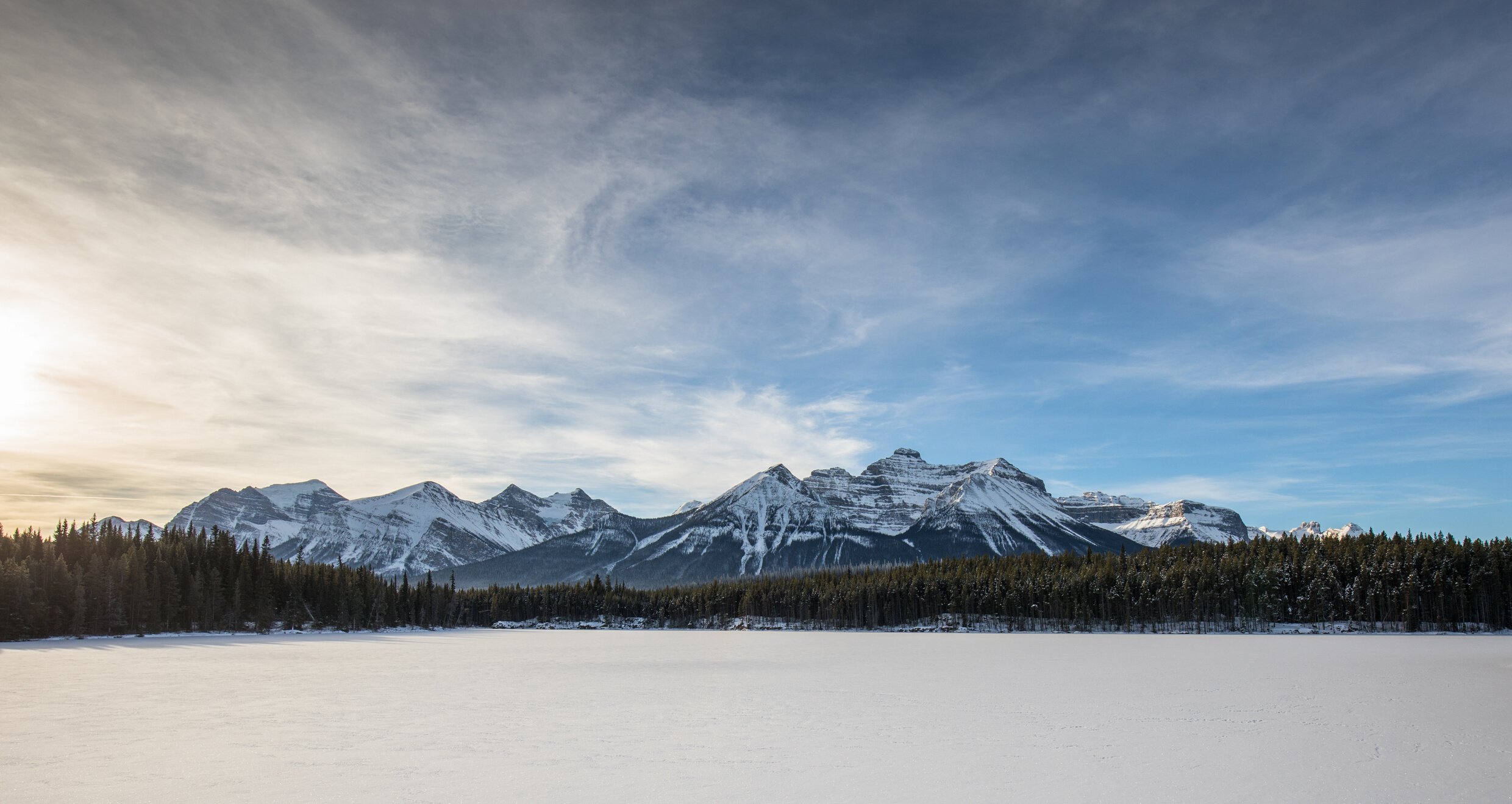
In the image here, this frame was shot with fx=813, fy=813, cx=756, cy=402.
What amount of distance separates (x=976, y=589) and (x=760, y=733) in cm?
11252

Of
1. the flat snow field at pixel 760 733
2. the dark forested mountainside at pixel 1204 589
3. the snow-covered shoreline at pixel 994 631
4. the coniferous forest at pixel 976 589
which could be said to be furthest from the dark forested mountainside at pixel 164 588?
the dark forested mountainside at pixel 1204 589

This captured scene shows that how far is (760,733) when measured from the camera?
22188 millimetres

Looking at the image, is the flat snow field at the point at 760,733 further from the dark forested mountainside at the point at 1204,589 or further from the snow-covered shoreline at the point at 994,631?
the dark forested mountainside at the point at 1204,589

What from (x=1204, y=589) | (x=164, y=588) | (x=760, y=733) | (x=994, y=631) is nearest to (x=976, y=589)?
(x=994, y=631)

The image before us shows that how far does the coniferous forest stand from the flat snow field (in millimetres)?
57788

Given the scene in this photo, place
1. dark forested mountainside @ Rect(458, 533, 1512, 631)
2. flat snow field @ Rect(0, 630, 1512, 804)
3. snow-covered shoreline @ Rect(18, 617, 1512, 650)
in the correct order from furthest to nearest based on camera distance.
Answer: dark forested mountainside @ Rect(458, 533, 1512, 631) < snow-covered shoreline @ Rect(18, 617, 1512, 650) < flat snow field @ Rect(0, 630, 1512, 804)

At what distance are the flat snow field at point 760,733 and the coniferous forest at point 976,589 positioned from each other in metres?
57.8

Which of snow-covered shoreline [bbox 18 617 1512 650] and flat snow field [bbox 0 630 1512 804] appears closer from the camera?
flat snow field [bbox 0 630 1512 804]

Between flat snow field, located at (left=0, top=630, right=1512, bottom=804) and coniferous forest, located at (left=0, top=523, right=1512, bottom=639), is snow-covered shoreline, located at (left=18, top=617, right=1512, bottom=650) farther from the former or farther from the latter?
flat snow field, located at (left=0, top=630, right=1512, bottom=804)

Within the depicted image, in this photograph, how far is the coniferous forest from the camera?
93.1 m

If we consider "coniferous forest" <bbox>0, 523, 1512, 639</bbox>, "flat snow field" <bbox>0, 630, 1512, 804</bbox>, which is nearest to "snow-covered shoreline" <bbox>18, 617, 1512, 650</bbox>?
"coniferous forest" <bbox>0, 523, 1512, 639</bbox>

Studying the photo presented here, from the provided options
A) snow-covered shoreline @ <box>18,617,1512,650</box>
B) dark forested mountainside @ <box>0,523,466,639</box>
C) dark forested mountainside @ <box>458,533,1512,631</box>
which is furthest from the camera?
dark forested mountainside @ <box>458,533,1512,631</box>

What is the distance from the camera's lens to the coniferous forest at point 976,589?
93.1 metres

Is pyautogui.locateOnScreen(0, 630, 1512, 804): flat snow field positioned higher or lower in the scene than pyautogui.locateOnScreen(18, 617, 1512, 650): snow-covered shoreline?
higher
